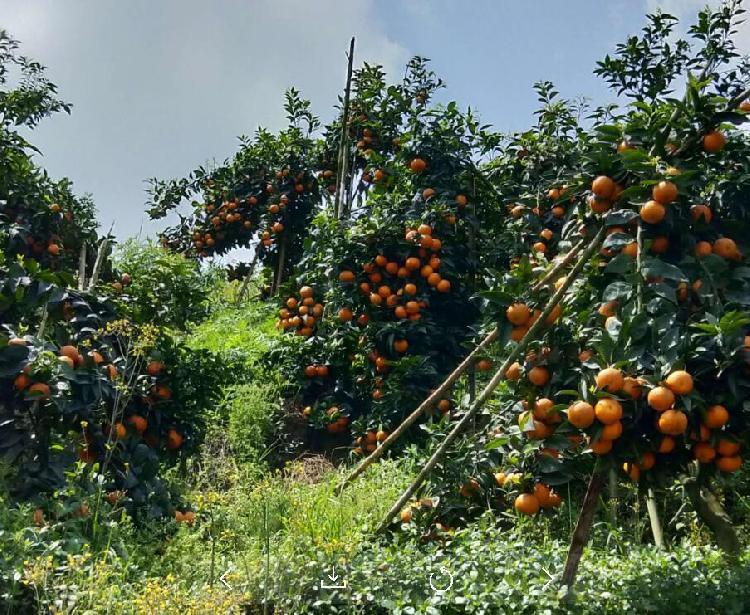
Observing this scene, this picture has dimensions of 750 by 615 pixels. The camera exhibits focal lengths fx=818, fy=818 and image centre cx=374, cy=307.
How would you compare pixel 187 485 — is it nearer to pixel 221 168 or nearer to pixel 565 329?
pixel 565 329

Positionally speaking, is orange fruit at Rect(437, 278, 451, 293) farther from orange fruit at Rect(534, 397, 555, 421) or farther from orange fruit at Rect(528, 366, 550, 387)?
orange fruit at Rect(534, 397, 555, 421)

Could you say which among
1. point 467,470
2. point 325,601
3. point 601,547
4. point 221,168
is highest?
point 221,168

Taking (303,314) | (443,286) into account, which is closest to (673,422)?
(443,286)

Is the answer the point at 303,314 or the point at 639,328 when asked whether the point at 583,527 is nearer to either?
the point at 639,328

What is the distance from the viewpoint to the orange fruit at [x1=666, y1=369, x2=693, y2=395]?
248cm

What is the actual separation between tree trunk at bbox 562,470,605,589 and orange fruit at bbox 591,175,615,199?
1.07 meters

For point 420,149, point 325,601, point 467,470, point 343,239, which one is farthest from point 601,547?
Answer: point 420,149

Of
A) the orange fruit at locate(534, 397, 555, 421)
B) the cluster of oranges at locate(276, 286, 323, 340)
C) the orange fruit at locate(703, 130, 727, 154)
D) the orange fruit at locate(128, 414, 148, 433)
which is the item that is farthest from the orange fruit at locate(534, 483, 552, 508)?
the cluster of oranges at locate(276, 286, 323, 340)

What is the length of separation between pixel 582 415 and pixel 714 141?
1257 mm

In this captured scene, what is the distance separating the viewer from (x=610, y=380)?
8.45 feet

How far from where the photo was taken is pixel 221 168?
9.89 meters

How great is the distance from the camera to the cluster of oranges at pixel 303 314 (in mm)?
6520

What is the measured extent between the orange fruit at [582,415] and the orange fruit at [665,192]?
2.75ft

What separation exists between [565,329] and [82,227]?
488 centimetres
